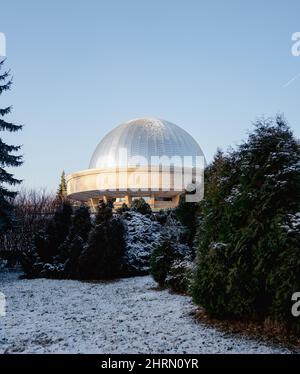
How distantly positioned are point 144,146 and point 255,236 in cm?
4119

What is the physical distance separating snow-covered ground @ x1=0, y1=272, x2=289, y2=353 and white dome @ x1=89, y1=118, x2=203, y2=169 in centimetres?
3609

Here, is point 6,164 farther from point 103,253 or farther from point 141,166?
point 141,166

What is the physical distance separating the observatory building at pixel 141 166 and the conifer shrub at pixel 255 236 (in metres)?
34.1

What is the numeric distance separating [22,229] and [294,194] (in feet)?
60.3

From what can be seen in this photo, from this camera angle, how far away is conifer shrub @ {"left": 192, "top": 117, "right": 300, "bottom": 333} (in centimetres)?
612

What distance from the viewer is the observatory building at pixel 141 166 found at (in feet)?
143

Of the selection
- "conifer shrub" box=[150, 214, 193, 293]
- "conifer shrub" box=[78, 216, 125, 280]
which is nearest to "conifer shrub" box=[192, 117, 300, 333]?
"conifer shrub" box=[150, 214, 193, 293]

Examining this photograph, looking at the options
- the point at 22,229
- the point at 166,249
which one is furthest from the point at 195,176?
the point at 166,249

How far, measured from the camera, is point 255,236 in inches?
261
